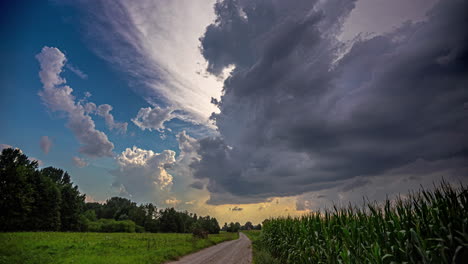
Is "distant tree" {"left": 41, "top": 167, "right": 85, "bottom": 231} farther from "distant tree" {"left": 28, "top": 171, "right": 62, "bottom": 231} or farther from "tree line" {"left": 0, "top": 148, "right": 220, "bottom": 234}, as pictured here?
"distant tree" {"left": 28, "top": 171, "right": 62, "bottom": 231}

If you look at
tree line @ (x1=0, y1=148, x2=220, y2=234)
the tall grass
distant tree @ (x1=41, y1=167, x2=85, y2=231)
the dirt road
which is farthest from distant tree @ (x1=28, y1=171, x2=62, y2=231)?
the tall grass

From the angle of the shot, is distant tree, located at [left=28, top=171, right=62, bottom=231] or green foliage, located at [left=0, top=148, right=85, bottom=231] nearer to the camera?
green foliage, located at [left=0, top=148, right=85, bottom=231]

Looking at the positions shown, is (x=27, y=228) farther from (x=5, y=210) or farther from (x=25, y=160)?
(x=25, y=160)

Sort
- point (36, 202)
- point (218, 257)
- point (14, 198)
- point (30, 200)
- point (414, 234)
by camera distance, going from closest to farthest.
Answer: point (414, 234), point (218, 257), point (14, 198), point (30, 200), point (36, 202)

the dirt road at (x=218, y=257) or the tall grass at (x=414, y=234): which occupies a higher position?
the tall grass at (x=414, y=234)

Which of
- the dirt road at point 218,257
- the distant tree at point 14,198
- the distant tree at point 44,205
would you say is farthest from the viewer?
the distant tree at point 44,205

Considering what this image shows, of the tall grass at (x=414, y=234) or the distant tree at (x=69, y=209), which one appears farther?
the distant tree at (x=69, y=209)

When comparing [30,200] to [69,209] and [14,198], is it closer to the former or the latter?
[14,198]

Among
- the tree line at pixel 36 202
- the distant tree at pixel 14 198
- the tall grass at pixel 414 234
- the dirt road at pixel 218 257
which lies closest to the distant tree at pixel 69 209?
the tree line at pixel 36 202

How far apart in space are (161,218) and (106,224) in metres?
33.1

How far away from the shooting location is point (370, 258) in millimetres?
7301

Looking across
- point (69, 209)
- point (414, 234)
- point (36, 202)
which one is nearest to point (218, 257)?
point (414, 234)

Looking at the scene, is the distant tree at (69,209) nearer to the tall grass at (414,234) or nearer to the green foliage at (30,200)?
the green foliage at (30,200)

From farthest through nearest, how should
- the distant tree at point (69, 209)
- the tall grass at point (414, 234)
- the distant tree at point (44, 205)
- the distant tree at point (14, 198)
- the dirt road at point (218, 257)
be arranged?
1. the distant tree at point (69, 209)
2. the distant tree at point (44, 205)
3. the distant tree at point (14, 198)
4. the dirt road at point (218, 257)
5. the tall grass at point (414, 234)
